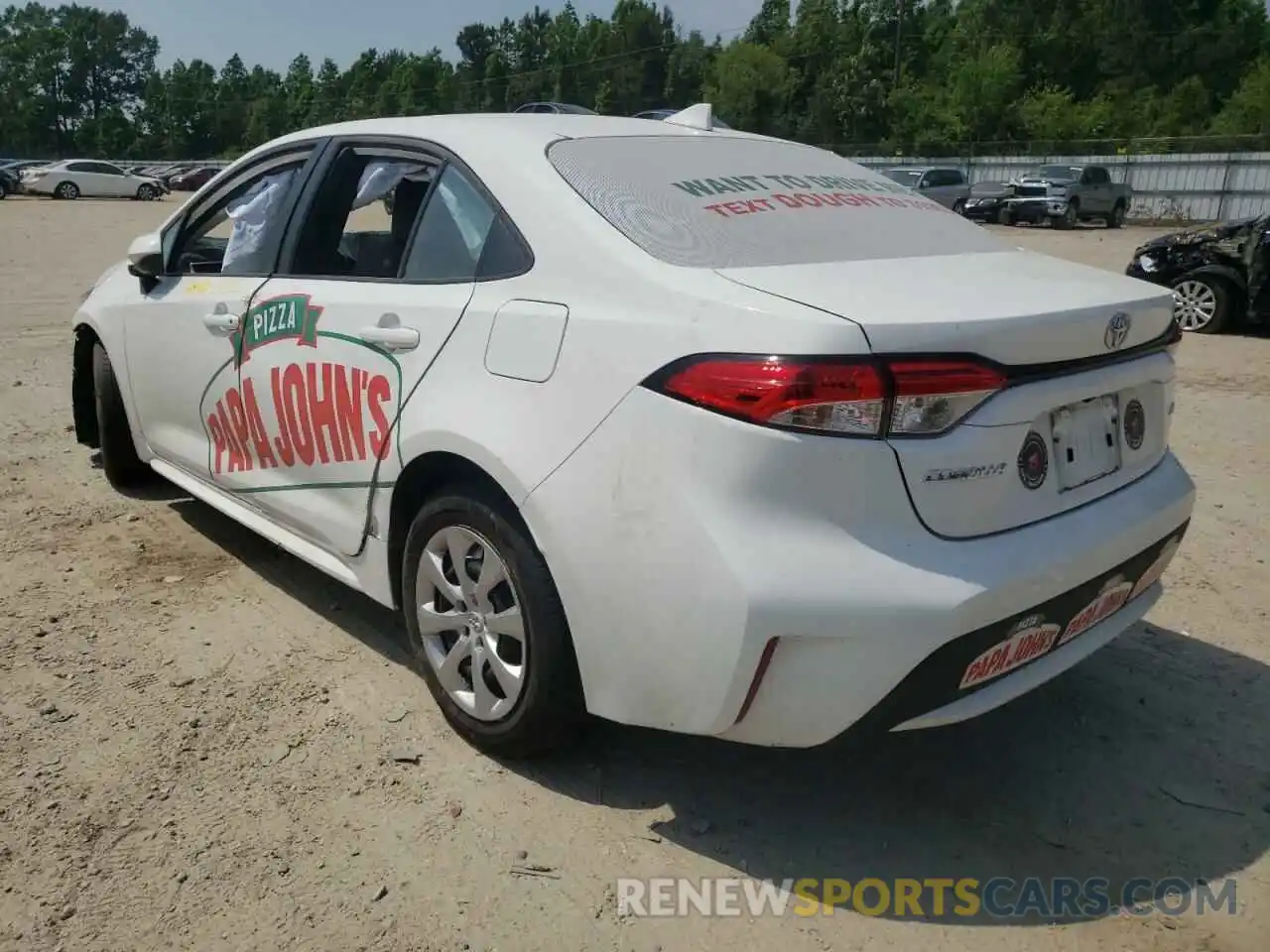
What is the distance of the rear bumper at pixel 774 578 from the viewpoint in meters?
2.14

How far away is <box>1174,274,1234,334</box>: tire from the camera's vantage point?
9.78 metres

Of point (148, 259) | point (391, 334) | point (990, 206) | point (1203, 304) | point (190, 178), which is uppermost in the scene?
point (190, 178)

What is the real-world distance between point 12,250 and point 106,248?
1.39 meters

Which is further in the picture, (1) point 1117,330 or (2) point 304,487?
(2) point 304,487

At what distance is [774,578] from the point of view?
2.14m

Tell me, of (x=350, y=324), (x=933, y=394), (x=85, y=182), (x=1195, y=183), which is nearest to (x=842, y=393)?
(x=933, y=394)

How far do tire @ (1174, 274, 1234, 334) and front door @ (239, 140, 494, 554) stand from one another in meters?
8.53

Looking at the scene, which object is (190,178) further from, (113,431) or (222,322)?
(222,322)

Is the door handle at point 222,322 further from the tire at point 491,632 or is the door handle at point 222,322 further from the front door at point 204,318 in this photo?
the tire at point 491,632

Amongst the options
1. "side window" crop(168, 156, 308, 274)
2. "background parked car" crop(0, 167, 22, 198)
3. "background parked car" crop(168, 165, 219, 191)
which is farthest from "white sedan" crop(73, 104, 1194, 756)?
"background parked car" crop(168, 165, 219, 191)

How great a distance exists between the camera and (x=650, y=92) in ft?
297

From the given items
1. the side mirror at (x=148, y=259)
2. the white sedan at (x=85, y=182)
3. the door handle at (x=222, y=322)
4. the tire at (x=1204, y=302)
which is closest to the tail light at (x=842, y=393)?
the door handle at (x=222, y=322)

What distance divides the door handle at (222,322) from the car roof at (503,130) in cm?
69

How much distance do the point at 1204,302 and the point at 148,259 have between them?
932 cm
